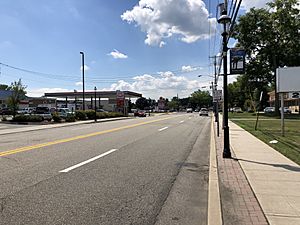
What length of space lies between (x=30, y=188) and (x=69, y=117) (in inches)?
1374

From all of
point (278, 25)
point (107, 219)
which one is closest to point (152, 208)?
point (107, 219)

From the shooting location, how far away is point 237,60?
1151cm

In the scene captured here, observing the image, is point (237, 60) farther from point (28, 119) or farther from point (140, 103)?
point (140, 103)

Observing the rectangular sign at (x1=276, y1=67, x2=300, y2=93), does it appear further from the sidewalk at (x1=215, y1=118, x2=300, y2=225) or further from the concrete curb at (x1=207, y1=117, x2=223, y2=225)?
the concrete curb at (x1=207, y1=117, x2=223, y2=225)

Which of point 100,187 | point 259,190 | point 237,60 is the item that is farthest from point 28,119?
point 259,190

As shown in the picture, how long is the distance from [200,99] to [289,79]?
147141 millimetres

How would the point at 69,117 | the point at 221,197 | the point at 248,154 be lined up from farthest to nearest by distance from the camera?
the point at 69,117 → the point at 248,154 → the point at 221,197

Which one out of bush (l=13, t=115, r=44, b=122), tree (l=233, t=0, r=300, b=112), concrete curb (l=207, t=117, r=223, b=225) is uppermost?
tree (l=233, t=0, r=300, b=112)

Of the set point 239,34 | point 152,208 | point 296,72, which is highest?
point 239,34

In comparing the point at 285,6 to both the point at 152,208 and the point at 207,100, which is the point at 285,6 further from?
the point at 207,100

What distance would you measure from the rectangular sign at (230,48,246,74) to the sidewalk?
10.2ft

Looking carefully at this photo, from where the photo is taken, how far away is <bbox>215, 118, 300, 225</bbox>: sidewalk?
502cm

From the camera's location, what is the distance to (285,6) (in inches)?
2088

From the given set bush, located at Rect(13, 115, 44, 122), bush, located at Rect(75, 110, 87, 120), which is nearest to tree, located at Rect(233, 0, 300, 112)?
bush, located at Rect(75, 110, 87, 120)
